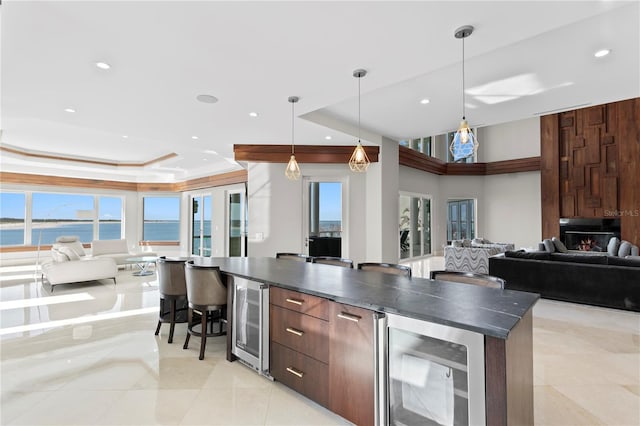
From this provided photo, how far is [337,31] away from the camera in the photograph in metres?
2.24

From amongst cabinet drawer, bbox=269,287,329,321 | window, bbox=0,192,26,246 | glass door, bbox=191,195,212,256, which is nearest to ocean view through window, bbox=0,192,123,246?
window, bbox=0,192,26,246

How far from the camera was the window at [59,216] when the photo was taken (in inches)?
357

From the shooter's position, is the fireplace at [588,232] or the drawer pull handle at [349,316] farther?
the fireplace at [588,232]

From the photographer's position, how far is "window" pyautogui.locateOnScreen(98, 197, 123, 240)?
396 inches

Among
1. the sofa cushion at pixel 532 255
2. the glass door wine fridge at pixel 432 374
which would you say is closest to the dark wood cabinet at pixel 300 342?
the glass door wine fridge at pixel 432 374

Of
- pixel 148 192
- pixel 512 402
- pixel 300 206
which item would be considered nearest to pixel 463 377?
pixel 512 402

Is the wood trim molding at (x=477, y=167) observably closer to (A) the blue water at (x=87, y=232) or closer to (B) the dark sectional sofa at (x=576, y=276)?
(B) the dark sectional sofa at (x=576, y=276)

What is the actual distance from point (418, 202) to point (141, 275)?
23.8 feet

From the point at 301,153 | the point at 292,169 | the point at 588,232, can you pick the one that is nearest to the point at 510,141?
the point at 588,232

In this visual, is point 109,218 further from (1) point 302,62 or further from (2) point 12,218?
(1) point 302,62

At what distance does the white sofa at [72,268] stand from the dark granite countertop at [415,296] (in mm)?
4852

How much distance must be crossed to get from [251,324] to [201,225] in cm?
753

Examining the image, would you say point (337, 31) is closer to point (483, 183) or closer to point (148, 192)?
point (483, 183)

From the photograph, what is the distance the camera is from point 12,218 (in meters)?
8.84
